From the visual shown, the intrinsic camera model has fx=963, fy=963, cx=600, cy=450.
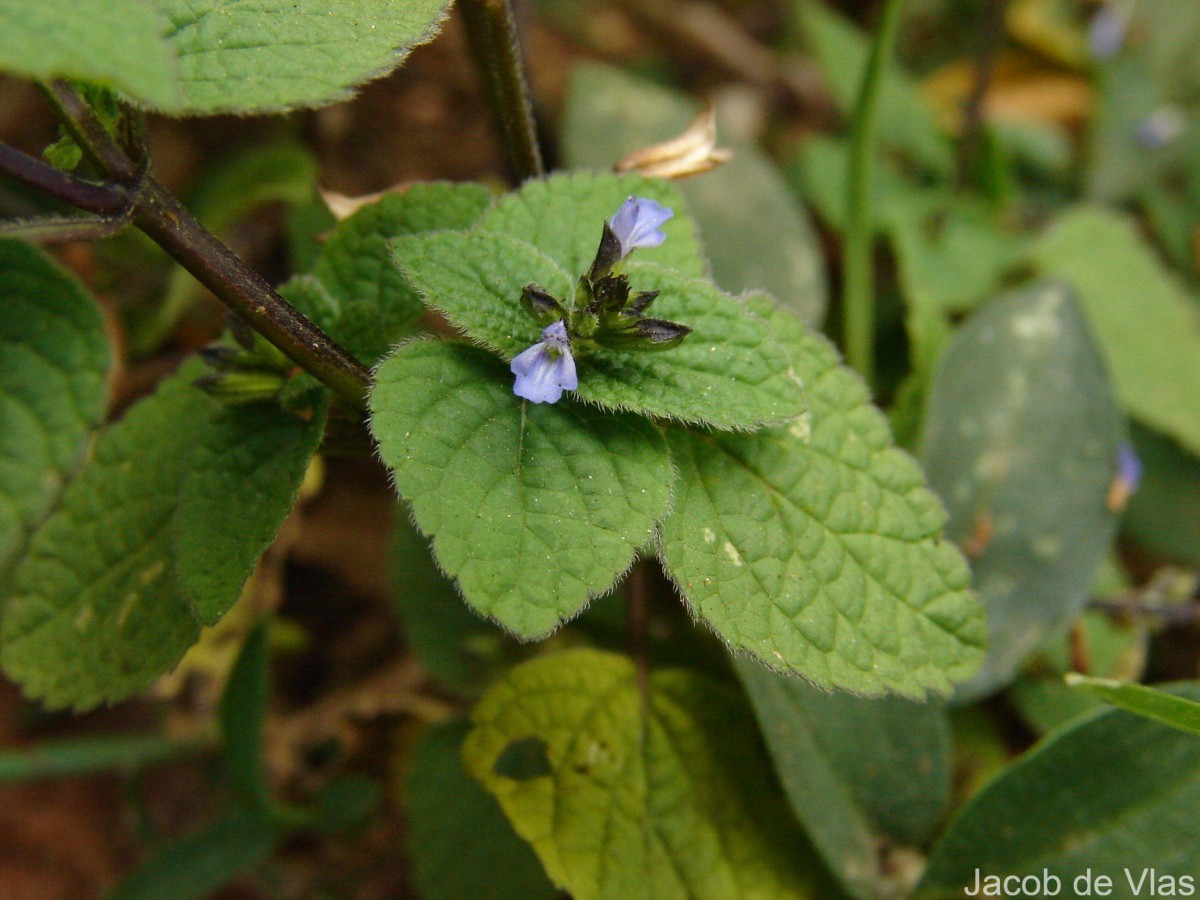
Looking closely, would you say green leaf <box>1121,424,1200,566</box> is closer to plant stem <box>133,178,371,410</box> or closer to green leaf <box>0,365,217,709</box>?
plant stem <box>133,178,371,410</box>

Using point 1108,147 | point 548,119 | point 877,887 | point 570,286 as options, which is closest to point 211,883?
point 877,887

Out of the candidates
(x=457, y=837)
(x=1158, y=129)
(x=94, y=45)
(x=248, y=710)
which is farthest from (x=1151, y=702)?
(x=1158, y=129)

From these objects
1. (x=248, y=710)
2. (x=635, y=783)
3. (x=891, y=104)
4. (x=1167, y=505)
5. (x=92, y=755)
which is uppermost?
(x=891, y=104)

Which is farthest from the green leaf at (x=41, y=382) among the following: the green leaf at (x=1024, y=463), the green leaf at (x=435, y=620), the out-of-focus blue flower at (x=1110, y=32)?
the out-of-focus blue flower at (x=1110, y=32)

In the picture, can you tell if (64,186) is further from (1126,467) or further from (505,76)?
(1126,467)

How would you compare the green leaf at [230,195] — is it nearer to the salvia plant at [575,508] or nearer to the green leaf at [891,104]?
the salvia plant at [575,508]

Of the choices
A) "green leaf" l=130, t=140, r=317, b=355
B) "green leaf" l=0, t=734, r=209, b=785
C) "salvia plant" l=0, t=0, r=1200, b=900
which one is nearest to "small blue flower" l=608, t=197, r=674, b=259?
"salvia plant" l=0, t=0, r=1200, b=900

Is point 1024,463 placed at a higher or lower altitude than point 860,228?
lower
